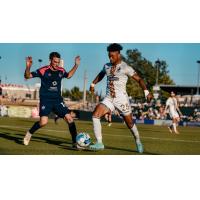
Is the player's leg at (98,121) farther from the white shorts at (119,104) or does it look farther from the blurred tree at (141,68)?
the blurred tree at (141,68)

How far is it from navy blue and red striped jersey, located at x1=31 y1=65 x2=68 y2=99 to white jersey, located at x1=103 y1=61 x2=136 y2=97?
0.90 meters

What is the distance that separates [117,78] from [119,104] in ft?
1.40

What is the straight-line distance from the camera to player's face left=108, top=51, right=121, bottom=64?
310 inches

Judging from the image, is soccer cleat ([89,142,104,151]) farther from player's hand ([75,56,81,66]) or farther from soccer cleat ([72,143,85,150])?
player's hand ([75,56,81,66])

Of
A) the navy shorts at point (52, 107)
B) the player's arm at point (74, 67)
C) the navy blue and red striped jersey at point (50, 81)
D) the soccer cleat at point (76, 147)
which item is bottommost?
the soccer cleat at point (76, 147)

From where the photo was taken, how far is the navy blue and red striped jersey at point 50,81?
8.29m

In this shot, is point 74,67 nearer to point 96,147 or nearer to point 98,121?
point 98,121

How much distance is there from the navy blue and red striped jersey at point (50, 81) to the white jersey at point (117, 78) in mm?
902

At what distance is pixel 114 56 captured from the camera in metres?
7.88

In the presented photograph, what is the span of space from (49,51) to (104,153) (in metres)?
2.22

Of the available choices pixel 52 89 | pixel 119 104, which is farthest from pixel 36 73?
pixel 119 104

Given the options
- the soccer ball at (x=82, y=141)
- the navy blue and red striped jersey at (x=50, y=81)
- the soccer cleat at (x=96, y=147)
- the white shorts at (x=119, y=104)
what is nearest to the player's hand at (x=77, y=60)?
the navy blue and red striped jersey at (x=50, y=81)

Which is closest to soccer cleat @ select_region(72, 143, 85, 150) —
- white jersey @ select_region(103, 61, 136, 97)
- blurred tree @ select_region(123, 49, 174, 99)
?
white jersey @ select_region(103, 61, 136, 97)

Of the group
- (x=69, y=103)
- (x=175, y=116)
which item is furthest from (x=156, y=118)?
(x=69, y=103)
